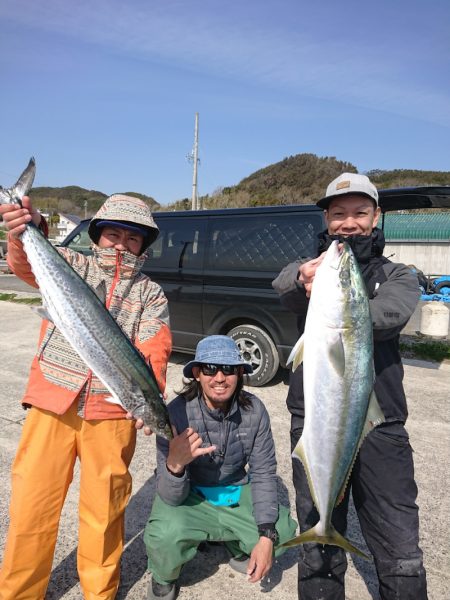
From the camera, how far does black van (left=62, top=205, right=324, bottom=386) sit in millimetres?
5629

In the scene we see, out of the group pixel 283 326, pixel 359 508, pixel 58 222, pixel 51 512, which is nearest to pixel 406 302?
pixel 359 508

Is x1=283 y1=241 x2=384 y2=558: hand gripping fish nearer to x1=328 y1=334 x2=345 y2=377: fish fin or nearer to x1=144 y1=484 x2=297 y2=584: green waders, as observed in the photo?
x1=328 y1=334 x2=345 y2=377: fish fin

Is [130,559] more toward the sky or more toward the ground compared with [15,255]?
more toward the ground

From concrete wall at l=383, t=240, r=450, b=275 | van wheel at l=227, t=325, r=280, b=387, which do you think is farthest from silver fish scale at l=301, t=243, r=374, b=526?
concrete wall at l=383, t=240, r=450, b=275

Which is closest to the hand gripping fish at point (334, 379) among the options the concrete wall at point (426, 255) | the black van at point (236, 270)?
the black van at point (236, 270)

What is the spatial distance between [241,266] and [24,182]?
4.04 m

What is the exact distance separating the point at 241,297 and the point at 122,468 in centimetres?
375

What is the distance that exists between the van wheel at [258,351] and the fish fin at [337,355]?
163 inches

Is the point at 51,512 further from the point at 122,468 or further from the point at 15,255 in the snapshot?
the point at 15,255

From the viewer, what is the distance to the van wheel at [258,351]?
5840mm

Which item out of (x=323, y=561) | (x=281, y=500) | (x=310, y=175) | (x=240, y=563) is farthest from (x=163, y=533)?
(x=310, y=175)

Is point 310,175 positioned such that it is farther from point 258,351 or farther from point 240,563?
point 240,563

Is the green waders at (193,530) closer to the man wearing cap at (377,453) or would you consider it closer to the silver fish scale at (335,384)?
the man wearing cap at (377,453)

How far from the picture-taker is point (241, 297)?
5.90 meters
